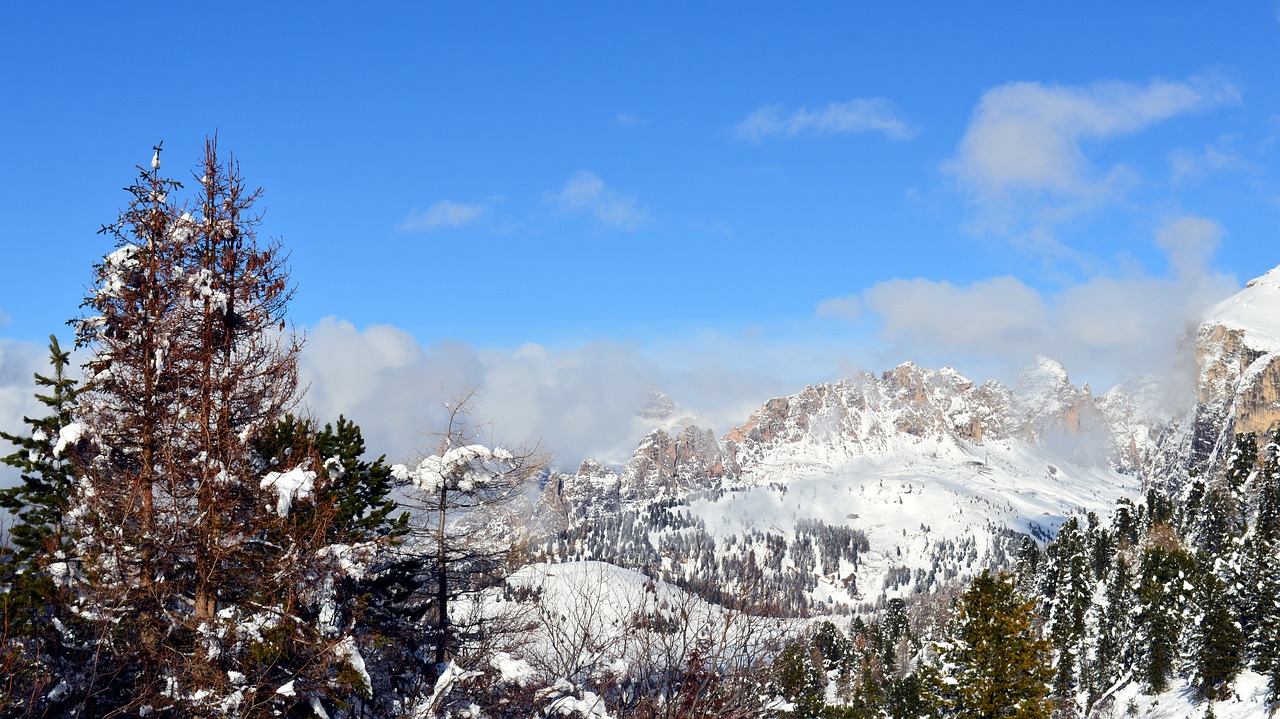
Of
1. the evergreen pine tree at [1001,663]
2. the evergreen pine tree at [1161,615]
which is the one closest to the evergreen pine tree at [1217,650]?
the evergreen pine tree at [1161,615]

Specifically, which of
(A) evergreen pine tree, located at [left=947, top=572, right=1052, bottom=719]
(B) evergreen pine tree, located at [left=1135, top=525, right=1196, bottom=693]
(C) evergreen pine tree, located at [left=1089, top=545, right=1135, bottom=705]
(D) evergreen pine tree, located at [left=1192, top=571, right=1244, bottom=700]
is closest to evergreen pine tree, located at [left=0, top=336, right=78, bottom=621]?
(A) evergreen pine tree, located at [left=947, top=572, right=1052, bottom=719]

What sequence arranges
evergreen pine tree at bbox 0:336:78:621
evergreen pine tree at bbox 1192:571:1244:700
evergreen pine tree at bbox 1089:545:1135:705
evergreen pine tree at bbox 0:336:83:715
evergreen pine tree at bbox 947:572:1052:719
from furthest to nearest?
evergreen pine tree at bbox 1089:545:1135:705, evergreen pine tree at bbox 1192:571:1244:700, evergreen pine tree at bbox 947:572:1052:719, evergreen pine tree at bbox 0:336:78:621, evergreen pine tree at bbox 0:336:83:715

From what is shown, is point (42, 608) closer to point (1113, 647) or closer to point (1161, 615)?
point (1161, 615)

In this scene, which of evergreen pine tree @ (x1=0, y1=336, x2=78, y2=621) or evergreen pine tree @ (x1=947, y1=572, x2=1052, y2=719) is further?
evergreen pine tree @ (x1=947, y1=572, x2=1052, y2=719)

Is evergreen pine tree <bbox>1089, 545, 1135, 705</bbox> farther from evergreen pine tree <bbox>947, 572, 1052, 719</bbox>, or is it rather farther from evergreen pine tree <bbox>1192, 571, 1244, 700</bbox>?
evergreen pine tree <bbox>947, 572, 1052, 719</bbox>

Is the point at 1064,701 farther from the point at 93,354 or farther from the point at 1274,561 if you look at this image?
the point at 93,354

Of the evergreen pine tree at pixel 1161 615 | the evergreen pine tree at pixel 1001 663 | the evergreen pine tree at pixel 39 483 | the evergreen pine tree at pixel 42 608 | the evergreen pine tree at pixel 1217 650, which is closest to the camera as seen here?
the evergreen pine tree at pixel 42 608

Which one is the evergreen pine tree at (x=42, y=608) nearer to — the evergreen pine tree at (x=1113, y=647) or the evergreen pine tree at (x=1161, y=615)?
the evergreen pine tree at (x=1161, y=615)

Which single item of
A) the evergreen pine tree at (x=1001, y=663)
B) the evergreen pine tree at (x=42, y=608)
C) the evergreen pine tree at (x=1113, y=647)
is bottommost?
the evergreen pine tree at (x=1113, y=647)

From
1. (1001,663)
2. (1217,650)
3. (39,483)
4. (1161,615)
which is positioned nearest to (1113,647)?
(1161,615)

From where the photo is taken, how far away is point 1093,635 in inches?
3420

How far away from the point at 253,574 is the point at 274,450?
2426 mm

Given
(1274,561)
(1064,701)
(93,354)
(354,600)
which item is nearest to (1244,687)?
(1274,561)

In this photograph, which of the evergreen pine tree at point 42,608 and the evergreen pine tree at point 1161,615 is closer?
the evergreen pine tree at point 42,608
